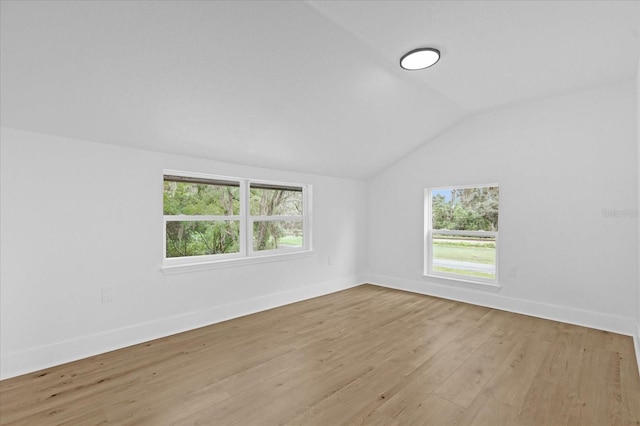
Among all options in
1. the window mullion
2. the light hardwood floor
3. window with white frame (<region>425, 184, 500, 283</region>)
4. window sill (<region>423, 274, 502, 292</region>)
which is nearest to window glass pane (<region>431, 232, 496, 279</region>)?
window with white frame (<region>425, 184, 500, 283</region>)

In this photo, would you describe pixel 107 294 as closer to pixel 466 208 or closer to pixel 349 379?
pixel 349 379

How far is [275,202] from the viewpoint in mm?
4547

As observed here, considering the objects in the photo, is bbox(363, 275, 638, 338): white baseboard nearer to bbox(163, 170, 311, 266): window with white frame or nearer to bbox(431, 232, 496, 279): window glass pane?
bbox(431, 232, 496, 279): window glass pane

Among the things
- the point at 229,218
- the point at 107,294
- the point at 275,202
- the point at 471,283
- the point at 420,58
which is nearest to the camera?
the point at 420,58

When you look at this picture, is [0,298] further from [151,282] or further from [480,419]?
[480,419]

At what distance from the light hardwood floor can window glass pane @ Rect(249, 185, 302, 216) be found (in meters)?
1.53

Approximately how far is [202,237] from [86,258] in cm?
117

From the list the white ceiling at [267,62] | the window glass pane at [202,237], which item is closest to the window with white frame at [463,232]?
the white ceiling at [267,62]

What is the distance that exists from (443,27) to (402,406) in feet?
8.94

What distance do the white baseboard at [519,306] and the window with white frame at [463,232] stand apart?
206mm

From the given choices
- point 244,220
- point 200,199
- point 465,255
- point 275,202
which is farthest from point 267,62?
point 465,255

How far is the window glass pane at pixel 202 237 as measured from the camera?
11.5 feet

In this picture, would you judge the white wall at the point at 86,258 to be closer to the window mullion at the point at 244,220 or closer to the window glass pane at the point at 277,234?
the window mullion at the point at 244,220

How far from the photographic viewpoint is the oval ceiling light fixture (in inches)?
104
